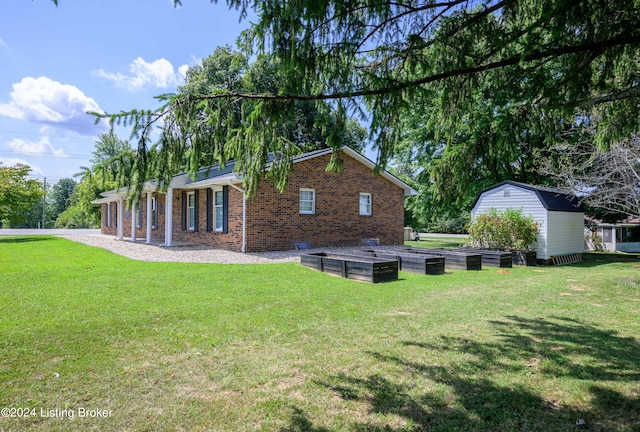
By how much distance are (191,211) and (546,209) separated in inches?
614

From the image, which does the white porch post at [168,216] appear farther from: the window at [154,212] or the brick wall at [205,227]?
the window at [154,212]

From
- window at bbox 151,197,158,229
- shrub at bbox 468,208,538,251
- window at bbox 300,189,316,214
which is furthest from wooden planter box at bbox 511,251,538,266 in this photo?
window at bbox 151,197,158,229

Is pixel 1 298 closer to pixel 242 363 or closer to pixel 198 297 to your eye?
pixel 198 297

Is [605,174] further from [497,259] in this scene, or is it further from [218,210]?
[218,210]

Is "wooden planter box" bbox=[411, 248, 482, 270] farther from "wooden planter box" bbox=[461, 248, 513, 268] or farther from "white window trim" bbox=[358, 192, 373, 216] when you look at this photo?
"white window trim" bbox=[358, 192, 373, 216]

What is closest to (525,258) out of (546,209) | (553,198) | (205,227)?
(546,209)

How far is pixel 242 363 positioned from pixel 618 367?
403cm

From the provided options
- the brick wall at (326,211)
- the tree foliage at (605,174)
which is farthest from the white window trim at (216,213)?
the tree foliage at (605,174)

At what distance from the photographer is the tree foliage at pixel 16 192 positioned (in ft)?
72.3

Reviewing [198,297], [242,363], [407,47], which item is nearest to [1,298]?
[198,297]

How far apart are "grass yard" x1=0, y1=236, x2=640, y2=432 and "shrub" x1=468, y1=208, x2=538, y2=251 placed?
21.0 ft

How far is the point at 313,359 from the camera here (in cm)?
416

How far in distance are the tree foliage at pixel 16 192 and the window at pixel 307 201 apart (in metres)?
17.9

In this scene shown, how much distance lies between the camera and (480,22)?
4344 mm
